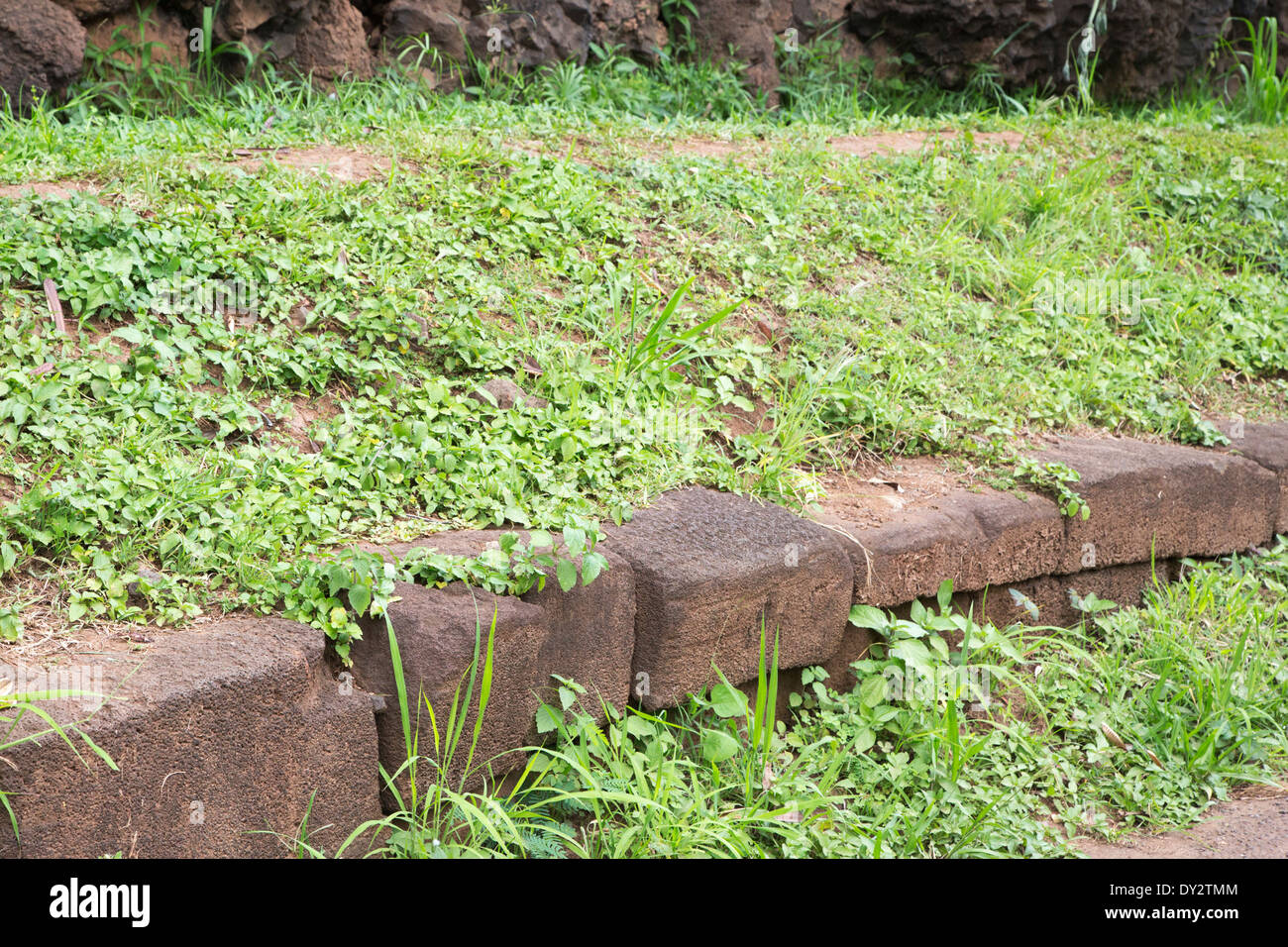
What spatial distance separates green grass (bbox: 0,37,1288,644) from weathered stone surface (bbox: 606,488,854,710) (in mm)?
166

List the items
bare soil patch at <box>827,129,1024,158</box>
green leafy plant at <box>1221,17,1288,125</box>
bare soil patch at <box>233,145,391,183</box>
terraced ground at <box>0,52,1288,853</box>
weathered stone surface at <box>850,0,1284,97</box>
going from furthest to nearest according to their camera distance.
Answer: green leafy plant at <box>1221,17,1288,125</box> < weathered stone surface at <box>850,0,1284,97</box> < bare soil patch at <box>827,129,1024,158</box> < bare soil patch at <box>233,145,391,183</box> < terraced ground at <box>0,52,1288,853</box>

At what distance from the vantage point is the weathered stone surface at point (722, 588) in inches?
111

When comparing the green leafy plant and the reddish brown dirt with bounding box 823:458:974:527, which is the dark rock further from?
the green leafy plant

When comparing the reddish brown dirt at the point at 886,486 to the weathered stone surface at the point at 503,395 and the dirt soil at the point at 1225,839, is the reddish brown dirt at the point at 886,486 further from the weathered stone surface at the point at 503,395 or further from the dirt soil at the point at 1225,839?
the dirt soil at the point at 1225,839

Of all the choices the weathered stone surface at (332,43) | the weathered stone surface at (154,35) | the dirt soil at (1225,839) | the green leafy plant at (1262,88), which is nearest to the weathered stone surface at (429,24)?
the weathered stone surface at (332,43)

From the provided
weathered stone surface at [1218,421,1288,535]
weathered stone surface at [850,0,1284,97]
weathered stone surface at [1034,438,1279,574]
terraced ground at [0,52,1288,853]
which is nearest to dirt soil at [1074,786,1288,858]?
terraced ground at [0,52,1288,853]

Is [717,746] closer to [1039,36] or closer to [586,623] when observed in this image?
[586,623]

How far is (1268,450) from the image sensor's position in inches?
170

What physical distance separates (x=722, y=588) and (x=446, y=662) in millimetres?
747

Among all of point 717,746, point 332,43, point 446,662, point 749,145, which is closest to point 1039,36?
point 749,145

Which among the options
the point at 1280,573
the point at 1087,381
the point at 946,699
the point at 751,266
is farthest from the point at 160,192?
the point at 1280,573

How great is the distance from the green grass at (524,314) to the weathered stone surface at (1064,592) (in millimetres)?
341

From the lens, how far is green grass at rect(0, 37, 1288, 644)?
109 inches
